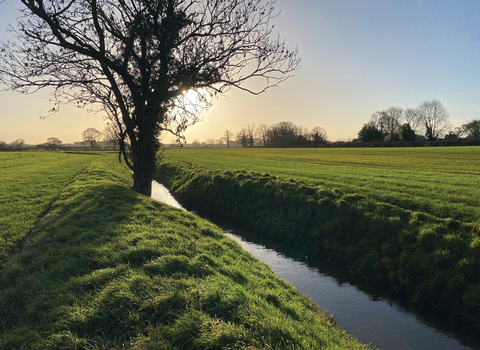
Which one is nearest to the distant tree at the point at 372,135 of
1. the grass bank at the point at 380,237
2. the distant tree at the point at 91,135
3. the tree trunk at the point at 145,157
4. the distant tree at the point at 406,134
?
the distant tree at the point at 406,134

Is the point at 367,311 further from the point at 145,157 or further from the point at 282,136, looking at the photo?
the point at 282,136

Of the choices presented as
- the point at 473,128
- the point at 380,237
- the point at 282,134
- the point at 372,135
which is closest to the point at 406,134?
the point at 372,135

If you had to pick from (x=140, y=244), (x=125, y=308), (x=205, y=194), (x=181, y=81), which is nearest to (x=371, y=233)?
(x=140, y=244)

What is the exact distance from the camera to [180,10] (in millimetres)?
12375

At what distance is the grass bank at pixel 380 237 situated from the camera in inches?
265

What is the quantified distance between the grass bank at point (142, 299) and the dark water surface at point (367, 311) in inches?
49.7

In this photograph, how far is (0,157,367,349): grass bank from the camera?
351 centimetres

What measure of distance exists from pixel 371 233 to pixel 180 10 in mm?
12525

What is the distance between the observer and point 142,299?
4207mm

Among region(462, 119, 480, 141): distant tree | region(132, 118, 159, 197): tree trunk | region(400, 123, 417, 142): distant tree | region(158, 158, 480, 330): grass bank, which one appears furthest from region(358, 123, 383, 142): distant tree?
region(132, 118, 159, 197): tree trunk

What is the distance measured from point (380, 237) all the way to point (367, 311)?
10.8 feet

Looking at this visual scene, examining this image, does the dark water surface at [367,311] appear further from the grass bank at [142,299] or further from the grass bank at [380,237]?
the grass bank at [142,299]

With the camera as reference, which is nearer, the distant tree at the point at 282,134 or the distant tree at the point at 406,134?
the distant tree at the point at 406,134

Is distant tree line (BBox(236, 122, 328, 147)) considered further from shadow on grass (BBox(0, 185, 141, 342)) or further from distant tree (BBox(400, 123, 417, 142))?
shadow on grass (BBox(0, 185, 141, 342))
